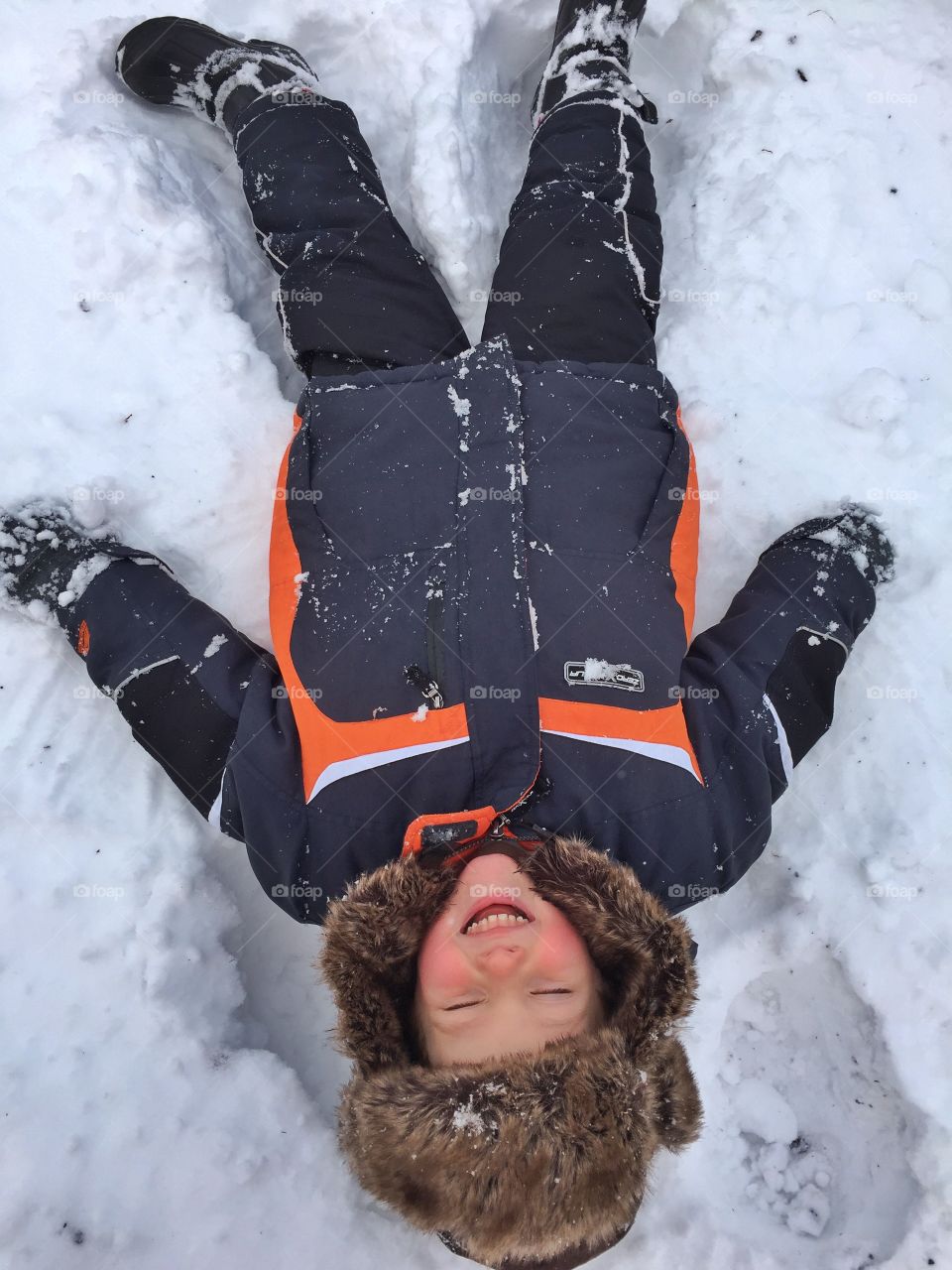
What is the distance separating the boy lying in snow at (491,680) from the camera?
150cm

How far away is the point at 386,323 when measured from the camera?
216 cm

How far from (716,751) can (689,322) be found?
1.33 metres

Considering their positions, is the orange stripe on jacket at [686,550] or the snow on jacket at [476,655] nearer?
the snow on jacket at [476,655]

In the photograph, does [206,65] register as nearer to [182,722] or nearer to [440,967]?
[182,722]

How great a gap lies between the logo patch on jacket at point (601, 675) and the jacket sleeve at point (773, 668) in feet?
0.56

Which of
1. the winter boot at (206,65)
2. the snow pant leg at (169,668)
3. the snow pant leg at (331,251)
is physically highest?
the winter boot at (206,65)

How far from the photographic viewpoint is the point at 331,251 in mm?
2178

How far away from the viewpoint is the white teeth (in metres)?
1.61

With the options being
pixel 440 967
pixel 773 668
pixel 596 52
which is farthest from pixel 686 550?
pixel 596 52

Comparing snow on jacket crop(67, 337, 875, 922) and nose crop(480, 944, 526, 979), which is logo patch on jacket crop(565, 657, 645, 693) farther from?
nose crop(480, 944, 526, 979)

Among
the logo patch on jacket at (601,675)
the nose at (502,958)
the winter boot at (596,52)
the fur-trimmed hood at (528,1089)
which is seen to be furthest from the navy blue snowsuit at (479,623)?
the winter boot at (596,52)

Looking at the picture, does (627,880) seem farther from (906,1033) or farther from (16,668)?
(16,668)

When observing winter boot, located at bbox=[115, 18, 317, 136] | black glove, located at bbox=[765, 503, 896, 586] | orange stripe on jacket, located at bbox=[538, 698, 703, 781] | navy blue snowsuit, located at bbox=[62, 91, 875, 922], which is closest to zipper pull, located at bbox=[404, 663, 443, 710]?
navy blue snowsuit, located at bbox=[62, 91, 875, 922]

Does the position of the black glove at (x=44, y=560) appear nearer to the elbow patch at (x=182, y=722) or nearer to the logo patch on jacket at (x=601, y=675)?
the elbow patch at (x=182, y=722)
